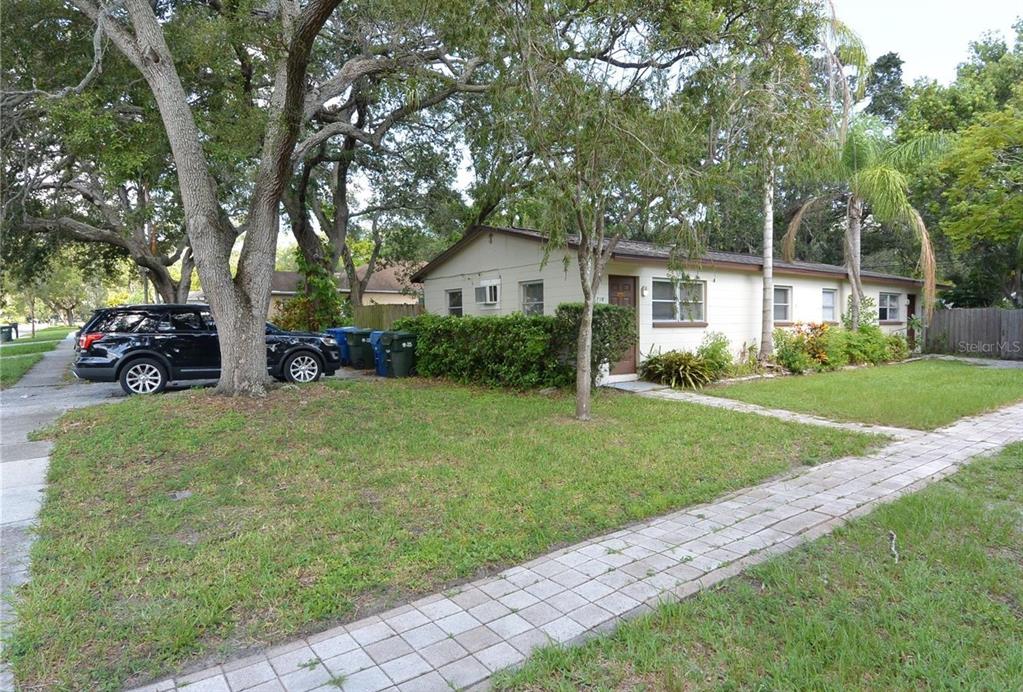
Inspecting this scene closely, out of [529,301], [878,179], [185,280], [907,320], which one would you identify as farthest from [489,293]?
[185,280]

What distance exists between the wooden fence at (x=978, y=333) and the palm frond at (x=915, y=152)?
224 inches

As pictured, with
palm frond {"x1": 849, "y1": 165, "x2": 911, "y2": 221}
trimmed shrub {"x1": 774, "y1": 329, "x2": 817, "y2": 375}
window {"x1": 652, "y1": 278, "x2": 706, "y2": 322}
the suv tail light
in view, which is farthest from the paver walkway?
palm frond {"x1": 849, "y1": 165, "x2": 911, "y2": 221}

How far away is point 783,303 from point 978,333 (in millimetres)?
7625

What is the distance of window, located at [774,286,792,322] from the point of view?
13828 millimetres

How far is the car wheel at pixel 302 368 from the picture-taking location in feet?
33.7

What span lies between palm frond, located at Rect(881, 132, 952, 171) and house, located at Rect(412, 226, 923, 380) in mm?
2962

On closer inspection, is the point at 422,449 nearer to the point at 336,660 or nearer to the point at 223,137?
the point at 336,660

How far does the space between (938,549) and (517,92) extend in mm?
5448

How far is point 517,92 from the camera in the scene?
235 inches

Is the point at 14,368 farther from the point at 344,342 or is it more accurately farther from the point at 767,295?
the point at 767,295

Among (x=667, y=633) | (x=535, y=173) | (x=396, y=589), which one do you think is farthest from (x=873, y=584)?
(x=535, y=173)

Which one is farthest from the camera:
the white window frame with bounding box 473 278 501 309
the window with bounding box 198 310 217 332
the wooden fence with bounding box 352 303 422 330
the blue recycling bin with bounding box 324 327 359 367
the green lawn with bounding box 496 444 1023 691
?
the wooden fence with bounding box 352 303 422 330

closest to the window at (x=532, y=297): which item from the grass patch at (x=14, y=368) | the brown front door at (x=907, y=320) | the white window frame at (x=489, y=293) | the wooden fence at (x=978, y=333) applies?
the white window frame at (x=489, y=293)

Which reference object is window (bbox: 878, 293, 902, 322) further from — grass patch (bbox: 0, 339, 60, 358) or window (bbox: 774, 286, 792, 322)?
grass patch (bbox: 0, 339, 60, 358)
